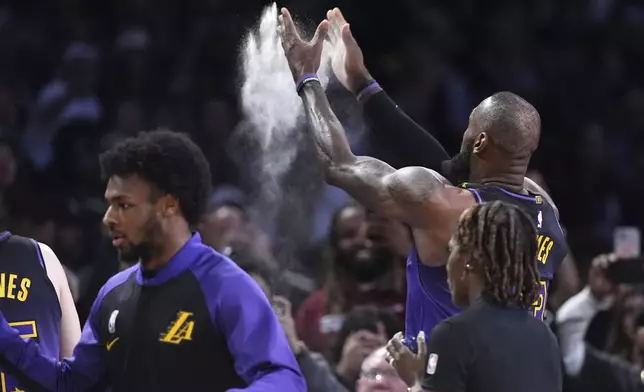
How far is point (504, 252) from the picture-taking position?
4207mm

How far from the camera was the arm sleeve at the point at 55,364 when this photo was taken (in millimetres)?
4809

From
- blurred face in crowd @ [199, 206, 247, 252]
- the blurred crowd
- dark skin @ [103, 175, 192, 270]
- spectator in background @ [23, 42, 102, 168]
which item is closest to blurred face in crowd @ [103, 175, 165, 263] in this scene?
dark skin @ [103, 175, 192, 270]

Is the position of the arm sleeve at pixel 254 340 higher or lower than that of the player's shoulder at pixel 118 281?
lower

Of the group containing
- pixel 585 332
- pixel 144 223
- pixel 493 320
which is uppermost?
pixel 144 223

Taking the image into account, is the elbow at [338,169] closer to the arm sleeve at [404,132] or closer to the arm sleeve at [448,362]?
the arm sleeve at [404,132]

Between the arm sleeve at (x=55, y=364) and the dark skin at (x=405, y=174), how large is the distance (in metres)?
1.01

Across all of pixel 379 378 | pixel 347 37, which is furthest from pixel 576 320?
pixel 347 37

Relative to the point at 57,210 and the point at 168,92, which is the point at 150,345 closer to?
the point at 57,210

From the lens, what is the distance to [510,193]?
503 centimetres

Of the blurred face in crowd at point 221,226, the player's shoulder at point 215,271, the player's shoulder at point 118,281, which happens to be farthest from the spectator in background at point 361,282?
the player's shoulder at point 215,271

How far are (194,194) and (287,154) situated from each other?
207cm

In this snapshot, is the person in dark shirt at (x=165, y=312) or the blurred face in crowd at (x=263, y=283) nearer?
the person in dark shirt at (x=165, y=312)

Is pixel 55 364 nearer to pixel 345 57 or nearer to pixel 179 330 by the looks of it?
pixel 179 330

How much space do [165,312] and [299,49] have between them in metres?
1.25
